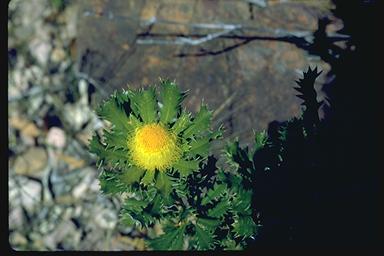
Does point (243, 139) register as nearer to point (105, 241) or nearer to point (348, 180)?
point (348, 180)

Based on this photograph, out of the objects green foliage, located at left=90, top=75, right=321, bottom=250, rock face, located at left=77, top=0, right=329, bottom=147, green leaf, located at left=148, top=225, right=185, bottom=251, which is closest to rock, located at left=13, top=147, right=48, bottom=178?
rock face, located at left=77, top=0, right=329, bottom=147

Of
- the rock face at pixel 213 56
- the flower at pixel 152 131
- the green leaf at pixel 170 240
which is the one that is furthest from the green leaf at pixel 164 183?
the rock face at pixel 213 56

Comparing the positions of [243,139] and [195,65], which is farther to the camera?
[195,65]

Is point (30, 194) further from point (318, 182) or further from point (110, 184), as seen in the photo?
point (318, 182)

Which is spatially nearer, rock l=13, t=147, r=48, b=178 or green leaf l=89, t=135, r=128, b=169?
green leaf l=89, t=135, r=128, b=169

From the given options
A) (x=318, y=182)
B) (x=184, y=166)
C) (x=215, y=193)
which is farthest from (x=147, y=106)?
(x=318, y=182)

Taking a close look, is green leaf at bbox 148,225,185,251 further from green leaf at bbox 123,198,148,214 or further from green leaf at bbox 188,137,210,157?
green leaf at bbox 188,137,210,157

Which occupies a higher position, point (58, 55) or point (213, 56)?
point (213, 56)

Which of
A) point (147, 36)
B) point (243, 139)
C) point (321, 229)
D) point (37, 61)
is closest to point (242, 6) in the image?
point (147, 36)
